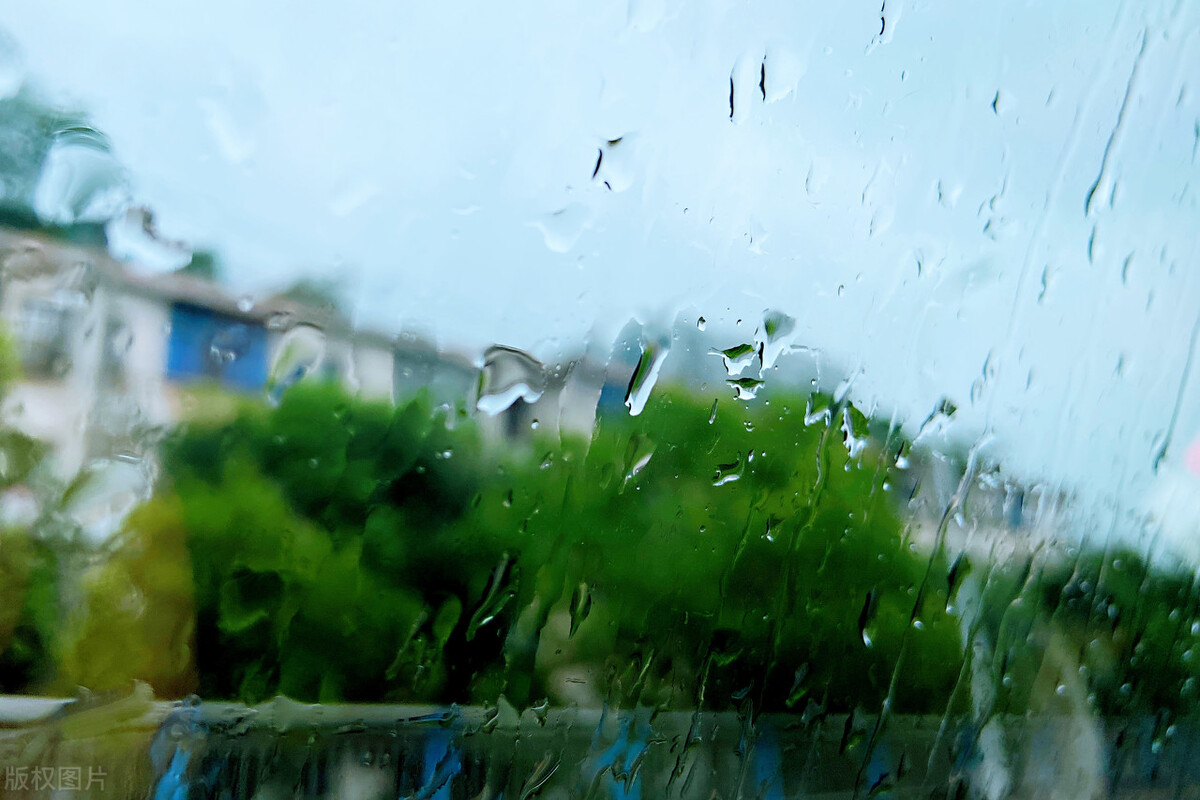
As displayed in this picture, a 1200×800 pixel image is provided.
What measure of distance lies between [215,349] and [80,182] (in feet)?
0.71

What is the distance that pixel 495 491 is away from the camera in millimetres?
1206

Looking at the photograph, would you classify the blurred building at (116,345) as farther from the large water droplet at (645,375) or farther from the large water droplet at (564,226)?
the large water droplet at (645,375)

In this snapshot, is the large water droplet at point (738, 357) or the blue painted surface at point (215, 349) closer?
the blue painted surface at point (215, 349)

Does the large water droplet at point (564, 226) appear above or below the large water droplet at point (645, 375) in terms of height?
above

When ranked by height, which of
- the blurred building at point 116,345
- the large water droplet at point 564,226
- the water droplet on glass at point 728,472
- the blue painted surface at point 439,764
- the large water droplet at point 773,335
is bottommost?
the blue painted surface at point 439,764

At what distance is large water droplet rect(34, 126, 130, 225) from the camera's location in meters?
0.94

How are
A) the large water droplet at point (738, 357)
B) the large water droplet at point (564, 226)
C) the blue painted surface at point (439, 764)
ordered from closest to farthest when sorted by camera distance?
the blue painted surface at point (439, 764) < the large water droplet at point (564, 226) < the large water droplet at point (738, 357)

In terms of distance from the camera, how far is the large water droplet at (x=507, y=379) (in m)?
1.20

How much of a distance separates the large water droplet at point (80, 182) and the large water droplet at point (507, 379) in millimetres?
460

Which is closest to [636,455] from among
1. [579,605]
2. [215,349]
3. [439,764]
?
[579,605]

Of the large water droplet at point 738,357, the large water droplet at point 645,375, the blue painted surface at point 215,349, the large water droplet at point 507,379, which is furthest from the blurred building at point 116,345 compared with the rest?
the large water droplet at point 738,357

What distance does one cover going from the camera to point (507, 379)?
1.22m

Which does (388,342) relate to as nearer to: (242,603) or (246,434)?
(246,434)

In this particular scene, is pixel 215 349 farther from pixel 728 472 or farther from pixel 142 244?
pixel 728 472
